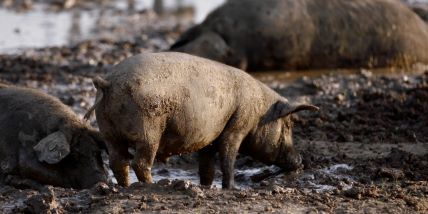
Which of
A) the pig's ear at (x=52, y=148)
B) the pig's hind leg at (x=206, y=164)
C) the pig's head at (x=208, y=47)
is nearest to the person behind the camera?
the pig's ear at (x=52, y=148)

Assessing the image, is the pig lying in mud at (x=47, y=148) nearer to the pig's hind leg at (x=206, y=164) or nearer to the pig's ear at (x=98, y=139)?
the pig's ear at (x=98, y=139)

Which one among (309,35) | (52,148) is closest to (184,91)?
(52,148)

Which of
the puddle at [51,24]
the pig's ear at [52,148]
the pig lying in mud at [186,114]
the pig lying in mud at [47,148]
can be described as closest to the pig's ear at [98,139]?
the pig lying in mud at [47,148]

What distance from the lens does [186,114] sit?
23.0ft

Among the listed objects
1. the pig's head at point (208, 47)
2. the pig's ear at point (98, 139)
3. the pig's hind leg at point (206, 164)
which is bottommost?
the pig's hind leg at point (206, 164)

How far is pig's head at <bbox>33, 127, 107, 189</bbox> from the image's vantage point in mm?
7535

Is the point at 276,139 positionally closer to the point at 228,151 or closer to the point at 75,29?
the point at 228,151

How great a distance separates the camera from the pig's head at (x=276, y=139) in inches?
314

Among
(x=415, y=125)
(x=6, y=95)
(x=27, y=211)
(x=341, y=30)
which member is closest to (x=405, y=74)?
(x=341, y=30)

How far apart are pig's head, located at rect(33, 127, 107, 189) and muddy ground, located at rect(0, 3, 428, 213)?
243 mm

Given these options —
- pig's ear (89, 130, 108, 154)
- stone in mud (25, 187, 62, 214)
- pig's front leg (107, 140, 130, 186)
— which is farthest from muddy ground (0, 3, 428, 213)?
pig's ear (89, 130, 108, 154)

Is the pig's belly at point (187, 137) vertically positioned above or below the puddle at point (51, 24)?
below

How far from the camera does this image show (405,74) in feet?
43.9

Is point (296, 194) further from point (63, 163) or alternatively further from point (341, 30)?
point (341, 30)
